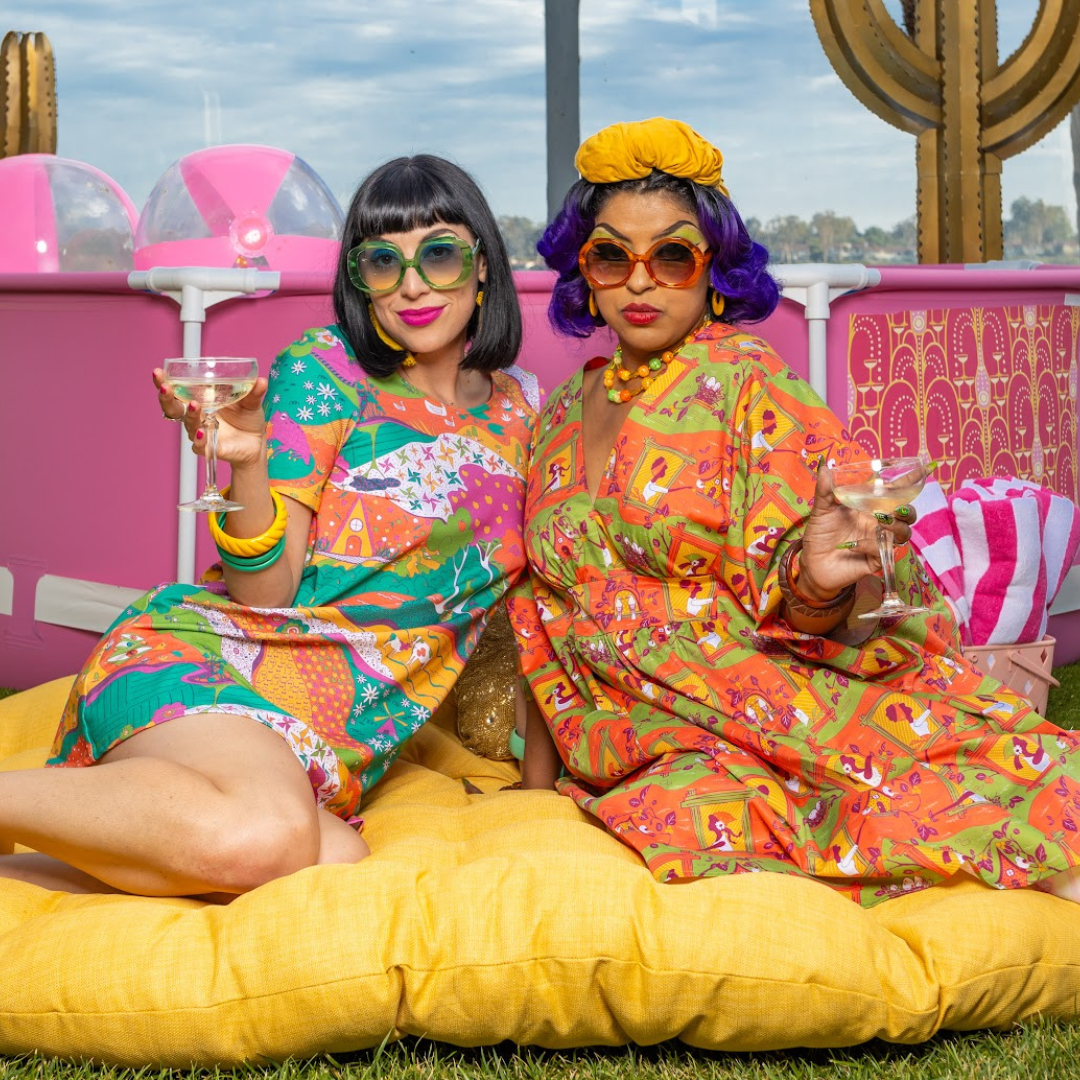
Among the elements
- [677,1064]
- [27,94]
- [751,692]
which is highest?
[27,94]

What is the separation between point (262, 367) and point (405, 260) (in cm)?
95

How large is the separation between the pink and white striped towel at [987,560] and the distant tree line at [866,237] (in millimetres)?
5680

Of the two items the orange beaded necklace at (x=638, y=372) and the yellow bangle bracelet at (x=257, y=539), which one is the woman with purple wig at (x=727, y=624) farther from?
the yellow bangle bracelet at (x=257, y=539)

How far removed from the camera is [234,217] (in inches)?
157

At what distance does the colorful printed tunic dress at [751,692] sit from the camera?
2053 millimetres

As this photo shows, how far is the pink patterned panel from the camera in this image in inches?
129

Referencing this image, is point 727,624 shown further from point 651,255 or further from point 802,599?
point 651,255

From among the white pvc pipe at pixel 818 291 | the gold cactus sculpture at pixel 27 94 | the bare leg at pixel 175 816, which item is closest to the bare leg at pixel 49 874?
the bare leg at pixel 175 816

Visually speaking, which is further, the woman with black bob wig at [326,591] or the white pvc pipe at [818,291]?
the white pvc pipe at [818,291]

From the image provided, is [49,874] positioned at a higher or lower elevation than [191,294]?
lower

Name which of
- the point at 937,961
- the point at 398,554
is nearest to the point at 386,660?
the point at 398,554

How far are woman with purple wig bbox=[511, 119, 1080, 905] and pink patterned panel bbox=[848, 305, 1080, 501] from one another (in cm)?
96

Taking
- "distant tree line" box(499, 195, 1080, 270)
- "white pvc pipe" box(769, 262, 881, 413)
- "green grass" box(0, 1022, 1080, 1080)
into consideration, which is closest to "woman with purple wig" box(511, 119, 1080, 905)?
"green grass" box(0, 1022, 1080, 1080)

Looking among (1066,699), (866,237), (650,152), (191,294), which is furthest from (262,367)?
(866,237)
